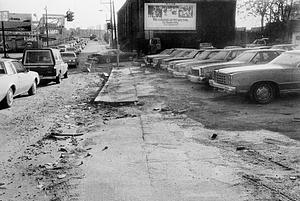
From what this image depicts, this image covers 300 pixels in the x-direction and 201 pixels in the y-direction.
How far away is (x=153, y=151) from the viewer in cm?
670

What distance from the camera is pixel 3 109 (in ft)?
38.2

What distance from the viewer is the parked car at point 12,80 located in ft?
38.1

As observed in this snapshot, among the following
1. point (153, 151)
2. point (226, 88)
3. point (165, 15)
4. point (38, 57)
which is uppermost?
point (165, 15)

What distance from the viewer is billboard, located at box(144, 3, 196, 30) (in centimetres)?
4528

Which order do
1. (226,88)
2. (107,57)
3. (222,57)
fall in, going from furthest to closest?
(107,57) → (222,57) → (226,88)

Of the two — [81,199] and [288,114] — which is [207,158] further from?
[288,114]

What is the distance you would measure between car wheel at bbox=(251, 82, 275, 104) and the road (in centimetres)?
33

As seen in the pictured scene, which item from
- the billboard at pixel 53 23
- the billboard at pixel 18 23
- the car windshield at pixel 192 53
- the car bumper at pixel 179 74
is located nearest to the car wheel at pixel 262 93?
the car bumper at pixel 179 74

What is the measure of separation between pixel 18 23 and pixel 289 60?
79752 millimetres

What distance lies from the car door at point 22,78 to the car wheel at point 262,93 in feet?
25.1

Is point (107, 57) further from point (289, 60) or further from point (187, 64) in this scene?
point (289, 60)

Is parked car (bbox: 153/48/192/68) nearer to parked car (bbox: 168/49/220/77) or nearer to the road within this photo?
parked car (bbox: 168/49/220/77)

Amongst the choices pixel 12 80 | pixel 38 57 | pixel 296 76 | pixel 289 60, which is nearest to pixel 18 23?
pixel 38 57

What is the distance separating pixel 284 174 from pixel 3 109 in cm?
891
